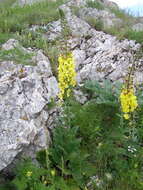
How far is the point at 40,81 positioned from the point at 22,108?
0.85 m

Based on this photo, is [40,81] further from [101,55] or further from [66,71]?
[101,55]

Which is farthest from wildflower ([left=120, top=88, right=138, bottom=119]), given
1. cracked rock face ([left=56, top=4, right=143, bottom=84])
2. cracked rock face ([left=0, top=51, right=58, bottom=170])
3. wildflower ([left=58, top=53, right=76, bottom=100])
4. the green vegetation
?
cracked rock face ([left=56, top=4, right=143, bottom=84])

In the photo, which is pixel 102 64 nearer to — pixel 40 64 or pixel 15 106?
pixel 40 64

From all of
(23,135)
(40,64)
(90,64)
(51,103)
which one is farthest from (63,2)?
(23,135)

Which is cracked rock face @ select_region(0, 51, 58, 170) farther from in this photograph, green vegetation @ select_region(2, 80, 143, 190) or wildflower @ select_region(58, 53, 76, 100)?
wildflower @ select_region(58, 53, 76, 100)

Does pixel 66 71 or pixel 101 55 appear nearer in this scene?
pixel 66 71

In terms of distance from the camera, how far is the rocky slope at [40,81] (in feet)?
16.4

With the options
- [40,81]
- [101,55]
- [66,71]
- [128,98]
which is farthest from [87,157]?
[101,55]

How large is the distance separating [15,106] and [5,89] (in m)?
0.38

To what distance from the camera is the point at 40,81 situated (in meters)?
5.99

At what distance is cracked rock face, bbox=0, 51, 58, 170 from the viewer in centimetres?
489

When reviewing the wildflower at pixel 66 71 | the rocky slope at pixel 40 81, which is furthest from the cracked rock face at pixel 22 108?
the wildflower at pixel 66 71

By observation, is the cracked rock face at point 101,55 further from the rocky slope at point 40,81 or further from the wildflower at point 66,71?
the wildflower at point 66,71

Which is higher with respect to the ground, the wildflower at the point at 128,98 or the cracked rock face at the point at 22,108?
the wildflower at the point at 128,98
